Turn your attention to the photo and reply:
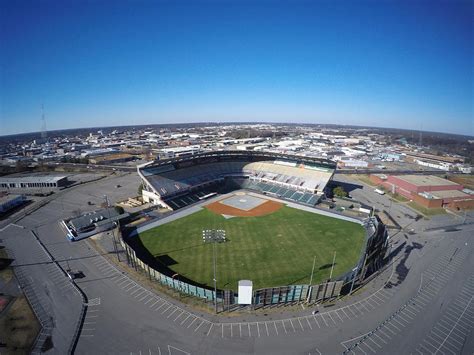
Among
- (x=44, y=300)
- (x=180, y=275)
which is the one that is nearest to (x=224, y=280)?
(x=180, y=275)

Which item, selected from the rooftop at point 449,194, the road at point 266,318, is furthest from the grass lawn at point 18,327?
the rooftop at point 449,194

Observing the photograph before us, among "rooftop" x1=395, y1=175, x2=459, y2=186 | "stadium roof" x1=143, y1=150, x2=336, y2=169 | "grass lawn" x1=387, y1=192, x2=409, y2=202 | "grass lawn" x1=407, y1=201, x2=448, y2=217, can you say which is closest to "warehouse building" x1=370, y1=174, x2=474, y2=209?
"rooftop" x1=395, y1=175, x2=459, y2=186

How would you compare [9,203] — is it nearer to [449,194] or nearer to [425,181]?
→ [449,194]

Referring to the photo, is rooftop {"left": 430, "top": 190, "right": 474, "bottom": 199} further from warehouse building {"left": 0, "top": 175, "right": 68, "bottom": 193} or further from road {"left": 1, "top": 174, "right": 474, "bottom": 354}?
warehouse building {"left": 0, "top": 175, "right": 68, "bottom": 193}

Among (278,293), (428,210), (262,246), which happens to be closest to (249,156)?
(262,246)

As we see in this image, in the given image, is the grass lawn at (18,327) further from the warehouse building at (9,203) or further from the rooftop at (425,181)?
the rooftop at (425,181)

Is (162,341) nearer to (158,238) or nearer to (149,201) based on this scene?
(158,238)
